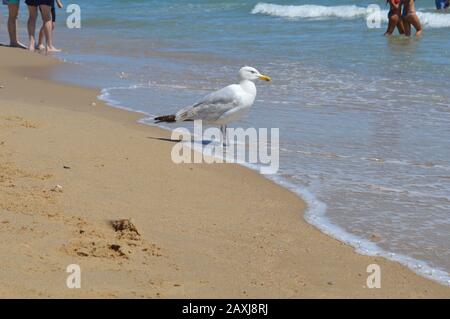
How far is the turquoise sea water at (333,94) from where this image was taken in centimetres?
550

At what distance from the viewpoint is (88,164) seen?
616 centimetres

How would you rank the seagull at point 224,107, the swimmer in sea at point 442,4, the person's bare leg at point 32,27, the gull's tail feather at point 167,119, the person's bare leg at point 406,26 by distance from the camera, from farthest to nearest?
the swimmer in sea at point 442,4, the person's bare leg at point 406,26, the person's bare leg at point 32,27, the gull's tail feather at point 167,119, the seagull at point 224,107

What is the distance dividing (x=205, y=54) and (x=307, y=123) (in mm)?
6907

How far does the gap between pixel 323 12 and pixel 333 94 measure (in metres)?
13.8

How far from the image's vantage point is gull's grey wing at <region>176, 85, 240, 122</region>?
7.48 m

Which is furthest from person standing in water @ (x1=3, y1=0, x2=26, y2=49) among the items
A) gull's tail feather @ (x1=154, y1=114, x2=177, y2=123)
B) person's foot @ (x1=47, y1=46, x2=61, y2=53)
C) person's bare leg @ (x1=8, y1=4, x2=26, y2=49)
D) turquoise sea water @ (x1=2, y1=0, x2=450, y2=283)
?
gull's tail feather @ (x1=154, y1=114, x2=177, y2=123)

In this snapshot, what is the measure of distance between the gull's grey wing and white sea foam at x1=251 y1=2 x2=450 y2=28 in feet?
46.9

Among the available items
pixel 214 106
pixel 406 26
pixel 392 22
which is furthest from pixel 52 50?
pixel 214 106

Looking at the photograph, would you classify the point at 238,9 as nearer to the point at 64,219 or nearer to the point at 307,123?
the point at 307,123

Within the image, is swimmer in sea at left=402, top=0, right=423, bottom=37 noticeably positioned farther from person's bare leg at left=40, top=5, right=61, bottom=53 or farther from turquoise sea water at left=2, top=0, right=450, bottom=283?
person's bare leg at left=40, top=5, right=61, bottom=53

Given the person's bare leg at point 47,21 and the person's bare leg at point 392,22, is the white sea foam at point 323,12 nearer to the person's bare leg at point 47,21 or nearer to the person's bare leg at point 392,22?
the person's bare leg at point 392,22

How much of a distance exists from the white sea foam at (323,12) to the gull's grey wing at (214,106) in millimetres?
14289

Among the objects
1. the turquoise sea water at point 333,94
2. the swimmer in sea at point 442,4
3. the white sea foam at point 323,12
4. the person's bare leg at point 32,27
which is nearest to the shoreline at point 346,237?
the turquoise sea water at point 333,94

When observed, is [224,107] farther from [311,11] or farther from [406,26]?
[311,11]
